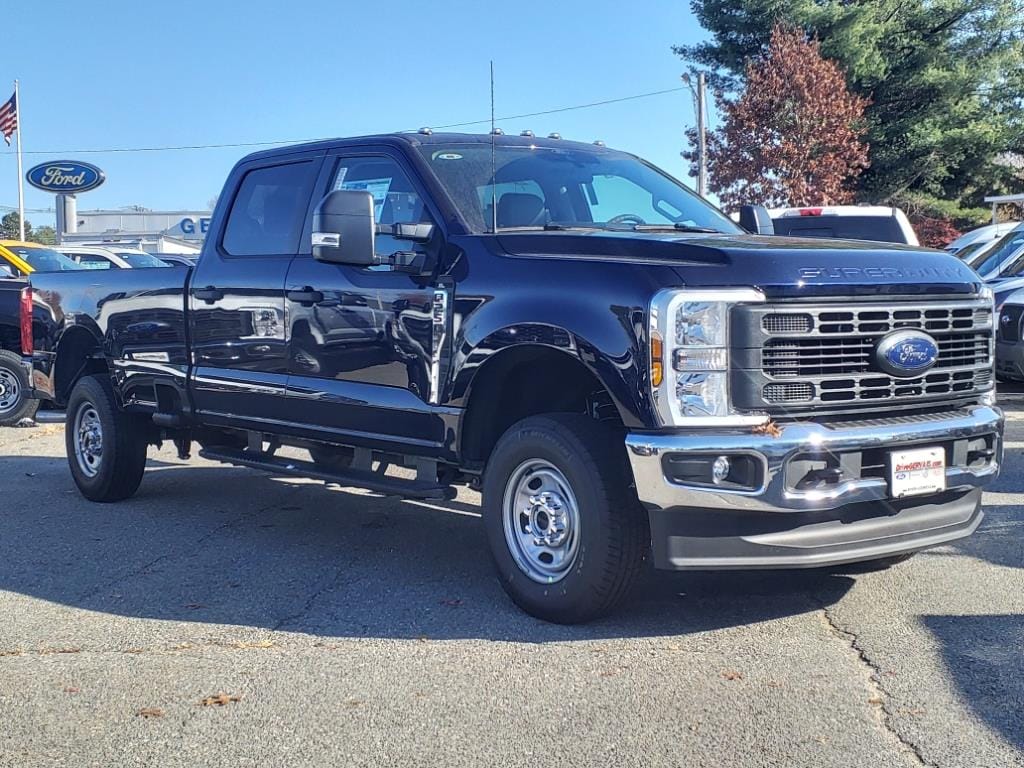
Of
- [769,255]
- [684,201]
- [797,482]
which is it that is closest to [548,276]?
[769,255]

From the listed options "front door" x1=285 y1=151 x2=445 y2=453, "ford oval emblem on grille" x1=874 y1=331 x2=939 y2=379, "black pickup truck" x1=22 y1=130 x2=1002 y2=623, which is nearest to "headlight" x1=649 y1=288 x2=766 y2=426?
"black pickup truck" x1=22 y1=130 x2=1002 y2=623

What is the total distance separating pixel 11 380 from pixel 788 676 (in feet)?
33.8

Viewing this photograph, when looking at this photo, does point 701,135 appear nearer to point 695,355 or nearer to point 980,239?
point 980,239

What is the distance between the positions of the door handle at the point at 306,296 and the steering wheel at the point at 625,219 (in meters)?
1.51

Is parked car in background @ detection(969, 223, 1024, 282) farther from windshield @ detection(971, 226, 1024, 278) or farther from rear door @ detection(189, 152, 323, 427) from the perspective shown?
rear door @ detection(189, 152, 323, 427)

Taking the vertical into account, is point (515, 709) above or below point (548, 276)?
below

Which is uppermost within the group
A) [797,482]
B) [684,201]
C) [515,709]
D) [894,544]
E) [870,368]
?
[684,201]

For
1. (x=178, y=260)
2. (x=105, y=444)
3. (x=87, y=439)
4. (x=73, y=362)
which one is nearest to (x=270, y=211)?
(x=105, y=444)

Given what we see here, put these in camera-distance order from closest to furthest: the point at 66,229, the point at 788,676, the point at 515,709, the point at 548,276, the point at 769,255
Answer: the point at 515,709
the point at 788,676
the point at 769,255
the point at 548,276
the point at 66,229

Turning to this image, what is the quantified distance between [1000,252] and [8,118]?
3283 cm

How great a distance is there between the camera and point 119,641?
15.9 feet

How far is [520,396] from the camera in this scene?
553 centimetres

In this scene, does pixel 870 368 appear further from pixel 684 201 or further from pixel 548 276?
pixel 684 201

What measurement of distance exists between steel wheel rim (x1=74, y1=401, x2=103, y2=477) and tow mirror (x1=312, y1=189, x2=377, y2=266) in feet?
10.6
